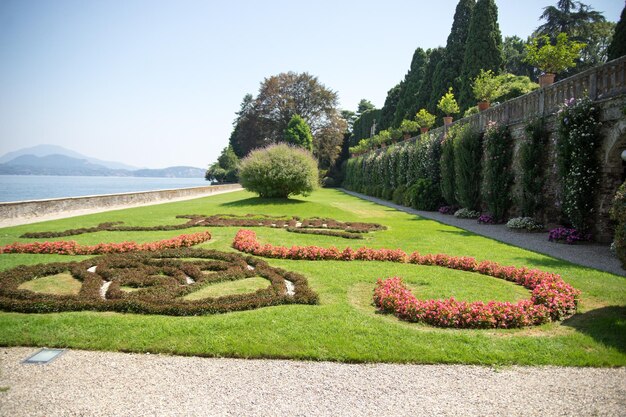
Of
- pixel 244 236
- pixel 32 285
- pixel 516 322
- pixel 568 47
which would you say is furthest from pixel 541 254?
pixel 32 285

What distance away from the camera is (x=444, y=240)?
11461 mm

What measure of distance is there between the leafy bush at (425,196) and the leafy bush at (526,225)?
7492 millimetres

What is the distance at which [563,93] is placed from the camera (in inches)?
484

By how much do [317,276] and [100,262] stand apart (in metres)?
4.28

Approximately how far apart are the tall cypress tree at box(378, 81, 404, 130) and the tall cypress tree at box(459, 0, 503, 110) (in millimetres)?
22734

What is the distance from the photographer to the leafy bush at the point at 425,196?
69.5ft

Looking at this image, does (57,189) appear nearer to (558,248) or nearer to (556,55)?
(556,55)

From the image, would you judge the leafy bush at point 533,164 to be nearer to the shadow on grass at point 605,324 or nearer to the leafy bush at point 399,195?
the shadow on grass at point 605,324

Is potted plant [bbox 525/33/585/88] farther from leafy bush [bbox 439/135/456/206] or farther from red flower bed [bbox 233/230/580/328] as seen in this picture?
red flower bed [bbox 233/230/580/328]

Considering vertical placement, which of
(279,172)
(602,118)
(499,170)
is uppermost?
(602,118)

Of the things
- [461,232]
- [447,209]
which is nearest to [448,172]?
[447,209]

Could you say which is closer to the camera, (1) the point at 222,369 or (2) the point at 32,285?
(1) the point at 222,369

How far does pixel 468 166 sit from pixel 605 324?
1314 cm

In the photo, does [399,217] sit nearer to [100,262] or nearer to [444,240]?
[444,240]
